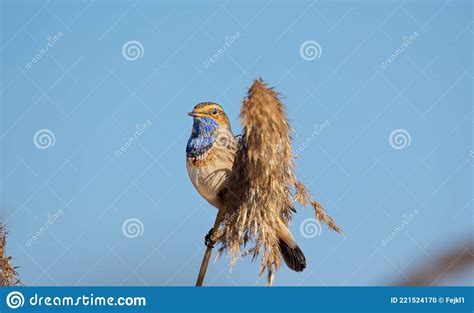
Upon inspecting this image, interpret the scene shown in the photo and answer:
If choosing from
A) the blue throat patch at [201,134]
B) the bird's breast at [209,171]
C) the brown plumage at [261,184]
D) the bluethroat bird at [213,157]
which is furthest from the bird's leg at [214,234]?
the blue throat patch at [201,134]

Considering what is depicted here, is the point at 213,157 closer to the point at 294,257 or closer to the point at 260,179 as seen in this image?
the point at 294,257

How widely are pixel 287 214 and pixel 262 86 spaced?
35.7 inches

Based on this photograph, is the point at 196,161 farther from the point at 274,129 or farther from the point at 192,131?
the point at 274,129

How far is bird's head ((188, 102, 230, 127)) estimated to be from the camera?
4739mm

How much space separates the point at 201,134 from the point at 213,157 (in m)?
0.32

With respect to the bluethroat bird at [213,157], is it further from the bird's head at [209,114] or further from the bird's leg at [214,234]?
the bird's leg at [214,234]

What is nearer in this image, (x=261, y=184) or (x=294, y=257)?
(x=261, y=184)

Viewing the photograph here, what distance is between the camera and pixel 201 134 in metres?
4.74

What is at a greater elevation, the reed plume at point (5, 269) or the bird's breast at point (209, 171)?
the bird's breast at point (209, 171)

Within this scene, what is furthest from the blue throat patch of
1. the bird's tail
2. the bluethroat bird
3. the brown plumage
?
the brown plumage

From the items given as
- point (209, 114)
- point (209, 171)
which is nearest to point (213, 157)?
point (209, 171)

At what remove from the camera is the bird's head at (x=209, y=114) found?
4739 mm
